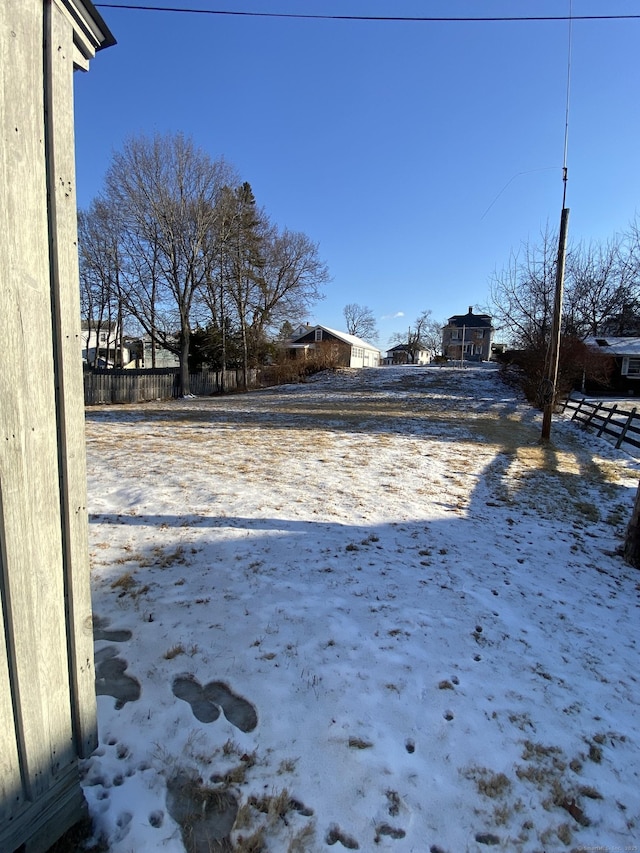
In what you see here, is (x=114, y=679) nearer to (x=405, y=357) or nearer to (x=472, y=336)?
(x=472, y=336)

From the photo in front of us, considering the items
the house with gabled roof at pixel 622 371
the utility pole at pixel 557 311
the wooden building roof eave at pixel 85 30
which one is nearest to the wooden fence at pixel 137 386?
the utility pole at pixel 557 311

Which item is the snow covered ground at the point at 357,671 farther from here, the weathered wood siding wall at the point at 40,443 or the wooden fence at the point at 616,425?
the wooden fence at the point at 616,425

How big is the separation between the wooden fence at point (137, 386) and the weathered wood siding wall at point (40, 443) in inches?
751

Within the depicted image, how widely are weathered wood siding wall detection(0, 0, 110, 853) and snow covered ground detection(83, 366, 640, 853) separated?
0.40 m

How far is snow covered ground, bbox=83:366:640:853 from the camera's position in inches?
63.6

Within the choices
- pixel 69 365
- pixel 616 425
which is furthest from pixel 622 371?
pixel 69 365

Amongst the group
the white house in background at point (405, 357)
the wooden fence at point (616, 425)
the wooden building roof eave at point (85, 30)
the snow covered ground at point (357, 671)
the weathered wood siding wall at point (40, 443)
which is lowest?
the snow covered ground at point (357, 671)

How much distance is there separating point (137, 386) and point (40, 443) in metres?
21.7

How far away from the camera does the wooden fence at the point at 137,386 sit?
1988 centimetres

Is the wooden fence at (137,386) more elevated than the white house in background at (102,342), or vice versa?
the white house in background at (102,342)

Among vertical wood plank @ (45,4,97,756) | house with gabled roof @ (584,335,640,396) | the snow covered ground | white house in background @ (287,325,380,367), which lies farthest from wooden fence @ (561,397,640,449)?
white house in background @ (287,325,380,367)

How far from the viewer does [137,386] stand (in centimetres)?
2144

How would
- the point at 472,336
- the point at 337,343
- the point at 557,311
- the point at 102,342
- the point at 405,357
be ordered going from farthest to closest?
1. the point at 405,357
2. the point at 472,336
3. the point at 102,342
4. the point at 337,343
5. the point at 557,311

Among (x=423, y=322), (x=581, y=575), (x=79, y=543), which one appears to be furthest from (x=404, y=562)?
(x=423, y=322)
